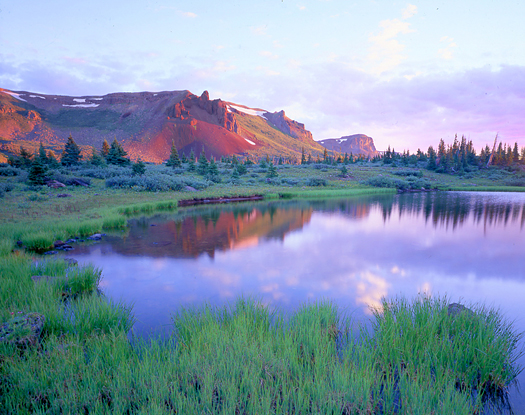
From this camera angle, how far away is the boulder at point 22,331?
4.48 meters

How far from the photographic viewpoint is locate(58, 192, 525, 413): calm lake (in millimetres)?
8102

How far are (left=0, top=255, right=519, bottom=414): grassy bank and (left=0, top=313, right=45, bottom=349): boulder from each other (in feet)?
0.48

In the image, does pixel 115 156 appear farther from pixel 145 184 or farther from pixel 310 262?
pixel 310 262

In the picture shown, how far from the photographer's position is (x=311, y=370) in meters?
4.22

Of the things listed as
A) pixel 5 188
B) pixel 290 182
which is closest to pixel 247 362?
pixel 5 188

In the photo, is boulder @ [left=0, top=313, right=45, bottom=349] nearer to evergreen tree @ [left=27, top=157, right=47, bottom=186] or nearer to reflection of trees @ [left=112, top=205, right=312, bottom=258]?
reflection of trees @ [left=112, top=205, right=312, bottom=258]

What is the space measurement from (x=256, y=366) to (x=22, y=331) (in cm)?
403

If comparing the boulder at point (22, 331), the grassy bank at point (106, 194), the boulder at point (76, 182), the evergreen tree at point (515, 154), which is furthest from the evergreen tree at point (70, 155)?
the evergreen tree at point (515, 154)

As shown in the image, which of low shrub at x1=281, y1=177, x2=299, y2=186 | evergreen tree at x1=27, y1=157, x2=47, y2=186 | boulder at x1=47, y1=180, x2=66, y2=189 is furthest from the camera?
low shrub at x1=281, y1=177, x2=299, y2=186

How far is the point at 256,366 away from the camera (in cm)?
404

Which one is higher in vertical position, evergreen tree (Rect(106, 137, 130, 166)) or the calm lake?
evergreen tree (Rect(106, 137, 130, 166))

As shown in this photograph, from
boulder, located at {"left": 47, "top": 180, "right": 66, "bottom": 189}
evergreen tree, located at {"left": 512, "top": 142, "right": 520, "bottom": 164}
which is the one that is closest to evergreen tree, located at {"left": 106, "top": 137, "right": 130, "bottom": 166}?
boulder, located at {"left": 47, "top": 180, "right": 66, "bottom": 189}

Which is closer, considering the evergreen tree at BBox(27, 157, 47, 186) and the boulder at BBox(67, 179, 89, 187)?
the evergreen tree at BBox(27, 157, 47, 186)

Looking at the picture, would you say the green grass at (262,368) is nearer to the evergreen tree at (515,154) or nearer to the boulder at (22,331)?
the boulder at (22,331)
